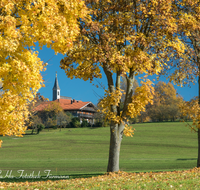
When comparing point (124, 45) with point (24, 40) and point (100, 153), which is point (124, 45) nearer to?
point (24, 40)

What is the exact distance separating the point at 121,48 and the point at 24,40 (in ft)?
19.0

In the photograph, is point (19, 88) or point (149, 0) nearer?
point (19, 88)

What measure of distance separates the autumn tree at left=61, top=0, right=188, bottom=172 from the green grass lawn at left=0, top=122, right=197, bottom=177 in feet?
21.9

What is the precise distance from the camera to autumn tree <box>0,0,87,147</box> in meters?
6.19

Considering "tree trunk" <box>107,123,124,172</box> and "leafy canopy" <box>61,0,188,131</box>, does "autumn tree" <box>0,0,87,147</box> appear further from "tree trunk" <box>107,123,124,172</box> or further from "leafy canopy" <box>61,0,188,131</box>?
"tree trunk" <box>107,123,124,172</box>

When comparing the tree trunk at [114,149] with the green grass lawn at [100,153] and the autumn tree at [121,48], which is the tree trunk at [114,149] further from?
the green grass lawn at [100,153]

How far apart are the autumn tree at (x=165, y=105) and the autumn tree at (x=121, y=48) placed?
4863 cm

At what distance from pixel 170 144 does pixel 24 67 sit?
29.9 meters

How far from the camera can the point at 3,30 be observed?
650 centimetres

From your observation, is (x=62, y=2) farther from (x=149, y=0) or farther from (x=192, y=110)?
(x=192, y=110)

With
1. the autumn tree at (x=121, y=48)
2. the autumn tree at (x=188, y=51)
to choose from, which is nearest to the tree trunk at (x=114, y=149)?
the autumn tree at (x=121, y=48)

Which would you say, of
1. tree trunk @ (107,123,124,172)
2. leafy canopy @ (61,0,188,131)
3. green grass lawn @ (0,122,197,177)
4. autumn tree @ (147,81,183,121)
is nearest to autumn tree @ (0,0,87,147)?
leafy canopy @ (61,0,188,131)

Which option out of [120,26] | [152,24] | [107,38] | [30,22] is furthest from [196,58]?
[30,22]

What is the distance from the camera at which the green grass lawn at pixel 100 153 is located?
681 inches
